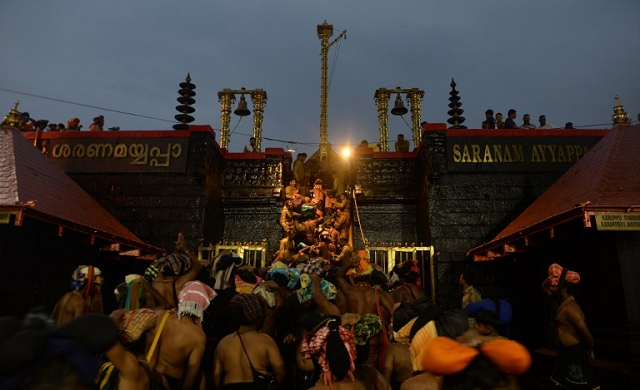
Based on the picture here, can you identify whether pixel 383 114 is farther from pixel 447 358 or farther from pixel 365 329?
pixel 447 358

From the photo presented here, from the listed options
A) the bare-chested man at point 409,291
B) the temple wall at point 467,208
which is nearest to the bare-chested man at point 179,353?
the bare-chested man at point 409,291

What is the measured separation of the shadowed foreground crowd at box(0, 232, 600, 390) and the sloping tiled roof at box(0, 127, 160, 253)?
5.68ft

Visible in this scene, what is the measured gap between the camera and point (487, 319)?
3330 mm

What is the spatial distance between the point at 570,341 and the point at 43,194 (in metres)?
9.84

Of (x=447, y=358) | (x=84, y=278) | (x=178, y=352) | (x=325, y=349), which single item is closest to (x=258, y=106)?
(x=84, y=278)

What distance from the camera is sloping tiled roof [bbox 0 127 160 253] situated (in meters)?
7.24

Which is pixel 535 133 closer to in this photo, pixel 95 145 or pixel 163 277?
pixel 163 277

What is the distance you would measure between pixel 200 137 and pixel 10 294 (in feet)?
22.1

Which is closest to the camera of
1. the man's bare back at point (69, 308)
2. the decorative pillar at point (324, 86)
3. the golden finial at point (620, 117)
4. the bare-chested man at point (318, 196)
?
the man's bare back at point (69, 308)

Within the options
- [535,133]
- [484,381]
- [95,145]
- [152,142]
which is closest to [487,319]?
[484,381]

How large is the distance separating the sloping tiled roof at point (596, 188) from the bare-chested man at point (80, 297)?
782 centimetres

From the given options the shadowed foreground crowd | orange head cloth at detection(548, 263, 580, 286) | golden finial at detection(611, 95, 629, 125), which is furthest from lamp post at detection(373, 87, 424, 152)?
orange head cloth at detection(548, 263, 580, 286)

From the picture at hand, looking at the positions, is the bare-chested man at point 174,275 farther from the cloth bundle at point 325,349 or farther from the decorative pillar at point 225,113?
the decorative pillar at point 225,113

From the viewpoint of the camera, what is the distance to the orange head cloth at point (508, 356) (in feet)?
7.13
